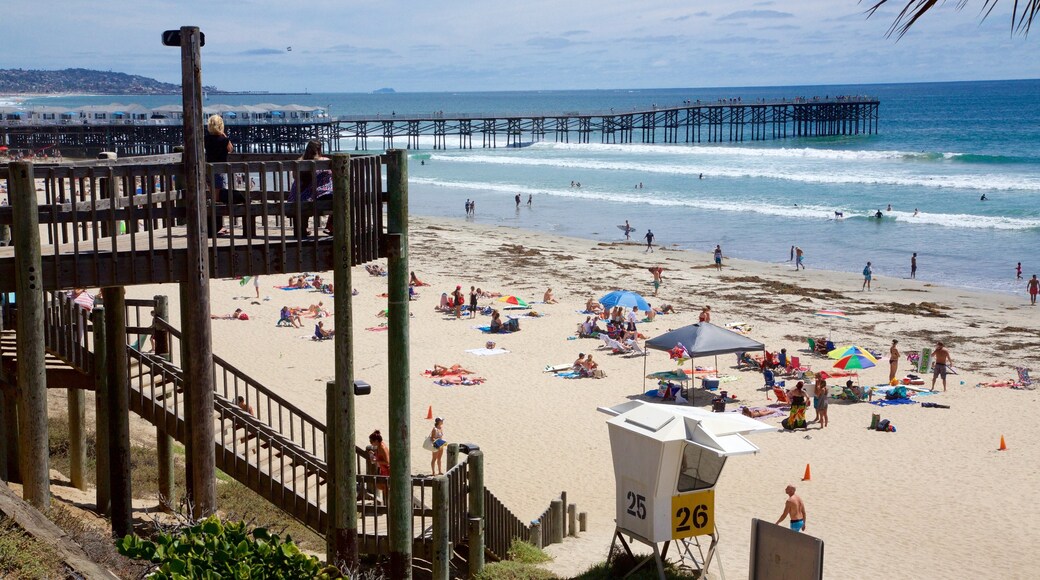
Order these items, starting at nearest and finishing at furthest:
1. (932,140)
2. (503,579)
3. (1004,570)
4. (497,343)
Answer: (503,579), (1004,570), (497,343), (932,140)

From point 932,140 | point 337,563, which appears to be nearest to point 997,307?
point 337,563

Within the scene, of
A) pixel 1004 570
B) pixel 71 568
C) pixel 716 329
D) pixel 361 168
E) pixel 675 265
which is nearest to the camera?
pixel 71 568

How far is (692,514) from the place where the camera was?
945 cm

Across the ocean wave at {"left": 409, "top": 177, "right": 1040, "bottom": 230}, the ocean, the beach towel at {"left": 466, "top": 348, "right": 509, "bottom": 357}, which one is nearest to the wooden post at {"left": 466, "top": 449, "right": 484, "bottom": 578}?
the beach towel at {"left": 466, "top": 348, "right": 509, "bottom": 357}

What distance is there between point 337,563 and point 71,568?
201cm

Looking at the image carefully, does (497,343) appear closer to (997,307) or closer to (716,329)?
(716,329)

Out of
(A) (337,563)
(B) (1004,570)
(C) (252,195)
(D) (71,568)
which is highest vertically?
(C) (252,195)

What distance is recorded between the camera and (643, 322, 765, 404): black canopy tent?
18109mm

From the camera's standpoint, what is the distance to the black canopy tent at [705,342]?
59.4 feet

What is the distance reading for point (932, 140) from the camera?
93062mm

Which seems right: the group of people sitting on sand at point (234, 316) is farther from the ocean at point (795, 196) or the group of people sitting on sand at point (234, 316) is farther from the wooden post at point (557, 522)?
the ocean at point (795, 196)

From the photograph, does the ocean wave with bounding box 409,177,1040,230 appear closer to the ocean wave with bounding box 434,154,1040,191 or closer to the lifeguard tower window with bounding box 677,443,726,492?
the ocean wave with bounding box 434,154,1040,191

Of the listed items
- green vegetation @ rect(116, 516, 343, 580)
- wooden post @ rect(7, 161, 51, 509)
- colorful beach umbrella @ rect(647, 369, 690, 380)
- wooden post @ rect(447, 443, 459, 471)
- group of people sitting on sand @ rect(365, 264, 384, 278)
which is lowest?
colorful beach umbrella @ rect(647, 369, 690, 380)

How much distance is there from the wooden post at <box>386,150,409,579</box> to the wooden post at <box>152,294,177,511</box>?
335 centimetres
